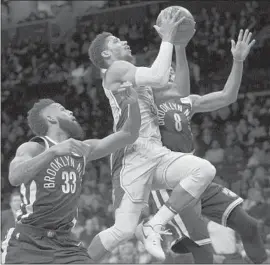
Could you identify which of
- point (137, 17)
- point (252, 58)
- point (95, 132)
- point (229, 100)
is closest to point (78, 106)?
point (95, 132)

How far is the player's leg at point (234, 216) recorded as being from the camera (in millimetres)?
4910

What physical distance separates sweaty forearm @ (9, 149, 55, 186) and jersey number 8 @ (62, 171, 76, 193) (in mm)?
221

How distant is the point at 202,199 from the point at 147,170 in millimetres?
582

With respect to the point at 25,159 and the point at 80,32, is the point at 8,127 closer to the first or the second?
the point at 80,32

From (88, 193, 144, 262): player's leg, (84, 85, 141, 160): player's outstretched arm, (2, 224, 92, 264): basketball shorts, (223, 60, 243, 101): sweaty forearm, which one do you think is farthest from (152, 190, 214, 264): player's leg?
(2, 224, 92, 264): basketball shorts

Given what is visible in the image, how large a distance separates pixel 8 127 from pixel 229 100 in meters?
6.86

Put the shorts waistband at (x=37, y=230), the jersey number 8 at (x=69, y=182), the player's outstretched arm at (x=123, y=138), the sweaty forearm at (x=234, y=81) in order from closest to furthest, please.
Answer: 1. the shorts waistband at (x=37, y=230)
2. the jersey number 8 at (x=69, y=182)
3. the player's outstretched arm at (x=123, y=138)
4. the sweaty forearm at (x=234, y=81)

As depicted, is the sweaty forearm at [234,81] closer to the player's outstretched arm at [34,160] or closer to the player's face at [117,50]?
the player's face at [117,50]

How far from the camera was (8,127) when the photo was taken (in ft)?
37.5

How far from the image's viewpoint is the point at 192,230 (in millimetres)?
4922

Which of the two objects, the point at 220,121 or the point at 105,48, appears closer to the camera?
the point at 105,48

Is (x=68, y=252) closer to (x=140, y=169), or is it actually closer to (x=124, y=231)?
(x=124, y=231)

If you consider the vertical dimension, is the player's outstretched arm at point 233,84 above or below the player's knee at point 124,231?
above

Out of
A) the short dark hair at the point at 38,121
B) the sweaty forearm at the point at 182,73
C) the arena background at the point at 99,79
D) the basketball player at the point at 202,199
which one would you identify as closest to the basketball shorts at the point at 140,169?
the basketball player at the point at 202,199
